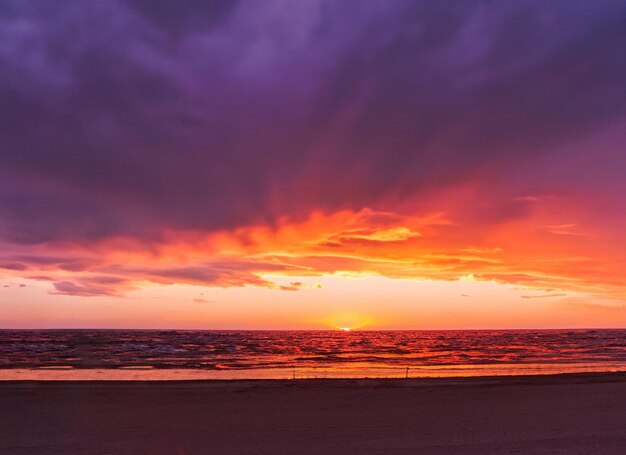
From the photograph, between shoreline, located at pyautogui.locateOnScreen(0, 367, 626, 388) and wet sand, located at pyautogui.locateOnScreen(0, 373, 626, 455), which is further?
shoreline, located at pyautogui.locateOnScreen(0, 367, 626, 388)

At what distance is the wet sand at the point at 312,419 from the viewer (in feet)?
37.2

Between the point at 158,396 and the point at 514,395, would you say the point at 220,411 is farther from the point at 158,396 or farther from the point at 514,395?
the point at 514,395

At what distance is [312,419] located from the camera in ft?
47.9

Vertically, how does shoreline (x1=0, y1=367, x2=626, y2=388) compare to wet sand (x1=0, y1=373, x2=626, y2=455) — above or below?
above

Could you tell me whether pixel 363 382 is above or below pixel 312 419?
above

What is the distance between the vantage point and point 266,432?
13.0m

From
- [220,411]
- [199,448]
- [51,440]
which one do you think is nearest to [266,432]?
[199,448]

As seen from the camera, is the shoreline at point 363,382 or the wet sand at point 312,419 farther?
the shoreline at point 363,382

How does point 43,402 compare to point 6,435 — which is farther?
point 43,402

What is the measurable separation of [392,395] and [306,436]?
7.29 meters

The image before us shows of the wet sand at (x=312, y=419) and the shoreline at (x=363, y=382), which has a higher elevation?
the shoreline at (x=363, y=382)

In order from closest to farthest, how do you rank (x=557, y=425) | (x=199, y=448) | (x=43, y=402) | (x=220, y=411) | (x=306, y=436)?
1. (x=199, y=448)
2. (x=306, y=436)
3. (x=557, y=425)
4. (x=220, y=411)
5. (x=43, y=402)

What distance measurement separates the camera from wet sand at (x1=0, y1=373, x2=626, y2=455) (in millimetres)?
11336

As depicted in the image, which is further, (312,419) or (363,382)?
(363,382)
